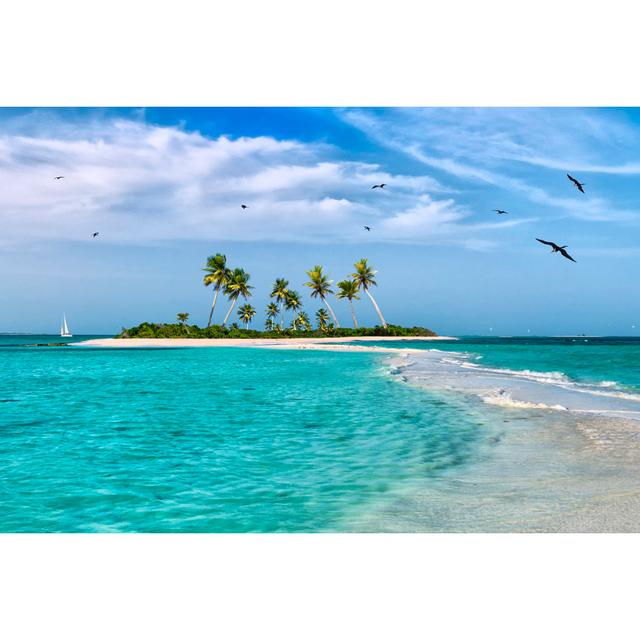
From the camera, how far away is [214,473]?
6082 mm

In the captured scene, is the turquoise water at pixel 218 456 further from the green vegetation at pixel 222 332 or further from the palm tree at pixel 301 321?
the palm tree at pixel 301 321

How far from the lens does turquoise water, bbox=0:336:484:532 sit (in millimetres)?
4773

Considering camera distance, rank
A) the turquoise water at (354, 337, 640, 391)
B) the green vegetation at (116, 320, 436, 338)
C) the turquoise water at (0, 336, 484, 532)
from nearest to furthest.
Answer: the turquoise water at (0, 336, 484, 532) < the turquoise water at (354, 337, 640, 391) < the green vegetation at (116, 320, 436, 338)

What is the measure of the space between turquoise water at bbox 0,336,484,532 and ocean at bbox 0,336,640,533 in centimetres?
2

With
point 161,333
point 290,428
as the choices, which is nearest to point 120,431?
point 290,428

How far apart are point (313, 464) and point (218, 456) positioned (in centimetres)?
137

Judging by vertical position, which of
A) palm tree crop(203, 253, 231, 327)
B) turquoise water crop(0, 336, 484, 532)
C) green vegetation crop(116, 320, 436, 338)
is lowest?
turquoise water crop(0, 336, 484, 532)

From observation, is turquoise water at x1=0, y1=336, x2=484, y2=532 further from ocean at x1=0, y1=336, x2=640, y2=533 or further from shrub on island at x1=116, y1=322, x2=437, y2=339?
shrub on island at x1=116, y1=322, x2=437, y2=339

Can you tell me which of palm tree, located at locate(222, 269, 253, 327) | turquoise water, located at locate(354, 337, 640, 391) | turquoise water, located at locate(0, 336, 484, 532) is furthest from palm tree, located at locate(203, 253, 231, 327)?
turquoise water, located at locate(0, 336, 484, 532)

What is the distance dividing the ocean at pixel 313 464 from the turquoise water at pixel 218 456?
0.9 inches

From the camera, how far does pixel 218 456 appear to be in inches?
273

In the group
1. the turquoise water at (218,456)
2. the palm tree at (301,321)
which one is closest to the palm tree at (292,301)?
the palm tree at (301,321)
